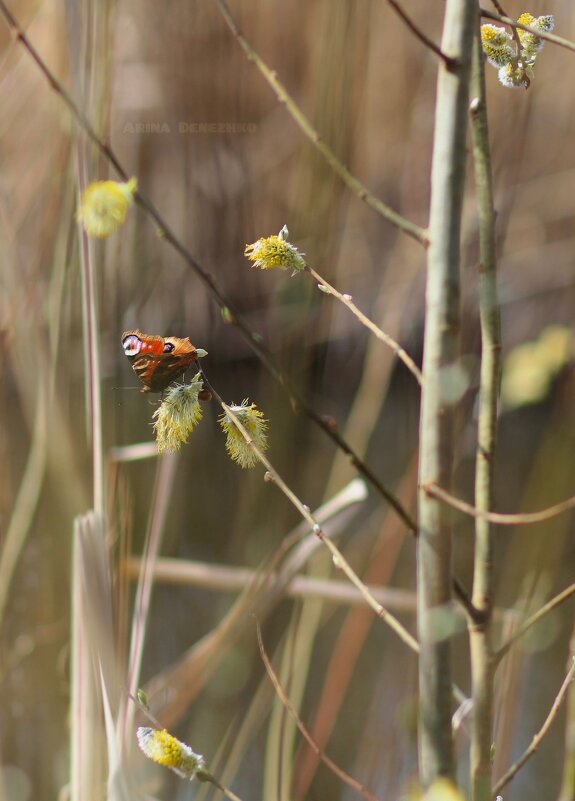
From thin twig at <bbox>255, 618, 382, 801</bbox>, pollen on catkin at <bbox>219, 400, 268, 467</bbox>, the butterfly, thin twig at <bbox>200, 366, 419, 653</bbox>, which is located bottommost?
thin twig at <bbox>255, 618, 382, 801</bbox>

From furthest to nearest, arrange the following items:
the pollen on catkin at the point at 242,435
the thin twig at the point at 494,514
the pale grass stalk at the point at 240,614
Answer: the pale grass stalk at the point at 240,614 < the pollen on catkin at the point at 242,435 < the thin twig at the point at 494,514

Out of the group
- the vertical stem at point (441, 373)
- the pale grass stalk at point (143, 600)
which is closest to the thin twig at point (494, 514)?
the vertical stem at point (441, 373)

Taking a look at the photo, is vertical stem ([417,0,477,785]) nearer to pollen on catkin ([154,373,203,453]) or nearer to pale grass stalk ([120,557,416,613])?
pollen on catkin ([154,373,203,453])

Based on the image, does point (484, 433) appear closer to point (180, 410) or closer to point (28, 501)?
point (180, 410)

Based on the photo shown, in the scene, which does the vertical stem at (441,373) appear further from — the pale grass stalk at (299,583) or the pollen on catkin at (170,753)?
the pale grass stalk at (299,583)

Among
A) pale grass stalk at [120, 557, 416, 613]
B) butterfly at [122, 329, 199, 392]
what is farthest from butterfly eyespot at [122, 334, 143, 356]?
pale grass stalk at [120, 557, 416, 613]
